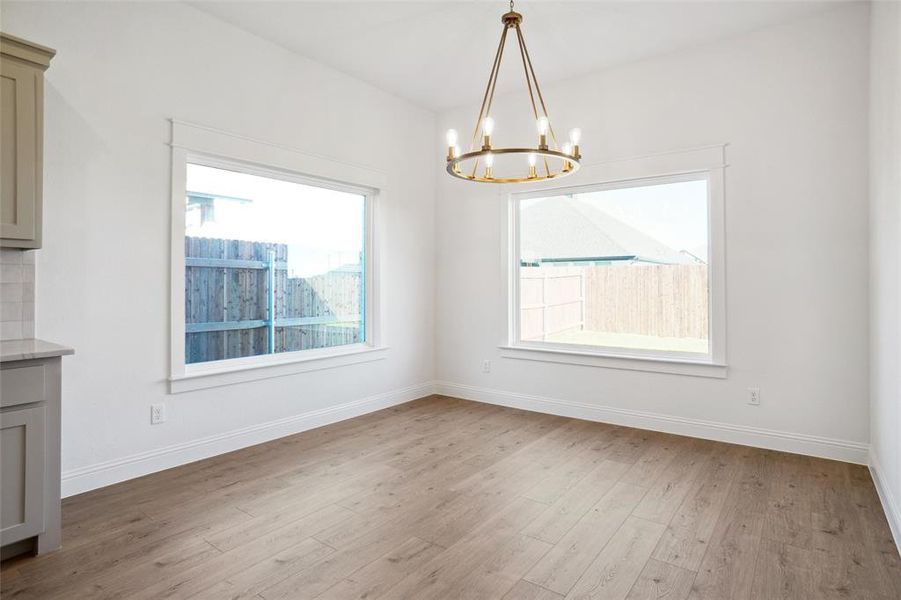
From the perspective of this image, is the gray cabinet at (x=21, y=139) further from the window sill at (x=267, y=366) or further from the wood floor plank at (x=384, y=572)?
the wood floor plank at (x=384, y=572)

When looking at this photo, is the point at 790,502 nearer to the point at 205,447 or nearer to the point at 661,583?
the point at 661,583

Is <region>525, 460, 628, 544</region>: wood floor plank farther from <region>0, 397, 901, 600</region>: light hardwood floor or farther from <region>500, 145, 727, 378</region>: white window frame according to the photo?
<region>500, 145, 727, 378</region>: white window frame

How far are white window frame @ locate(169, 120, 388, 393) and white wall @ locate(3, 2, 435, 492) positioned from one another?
0.07 meters

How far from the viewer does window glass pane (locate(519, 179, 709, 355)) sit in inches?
163

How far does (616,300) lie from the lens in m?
4.52

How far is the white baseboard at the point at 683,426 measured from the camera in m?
3.47

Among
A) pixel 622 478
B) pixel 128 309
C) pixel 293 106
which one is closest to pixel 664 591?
pixel 622 478

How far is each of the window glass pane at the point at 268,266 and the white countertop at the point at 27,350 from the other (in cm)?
106

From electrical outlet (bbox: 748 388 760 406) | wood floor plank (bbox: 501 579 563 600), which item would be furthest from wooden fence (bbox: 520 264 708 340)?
wood floor plank (bbox: 501 579 563 600)

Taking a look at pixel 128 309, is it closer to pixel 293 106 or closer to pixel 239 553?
pixel 239 553

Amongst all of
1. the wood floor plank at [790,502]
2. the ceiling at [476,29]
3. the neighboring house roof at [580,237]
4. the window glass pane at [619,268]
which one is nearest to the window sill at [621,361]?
the window glass pane at [619,268]

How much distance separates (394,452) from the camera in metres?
3.65

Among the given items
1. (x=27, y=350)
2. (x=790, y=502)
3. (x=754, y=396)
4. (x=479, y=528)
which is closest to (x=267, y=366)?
(x=27, y=350)

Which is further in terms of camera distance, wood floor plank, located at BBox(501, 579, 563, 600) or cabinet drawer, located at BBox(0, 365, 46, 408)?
cabinet drawer, located at BBox(0, 365, 46, 408)
